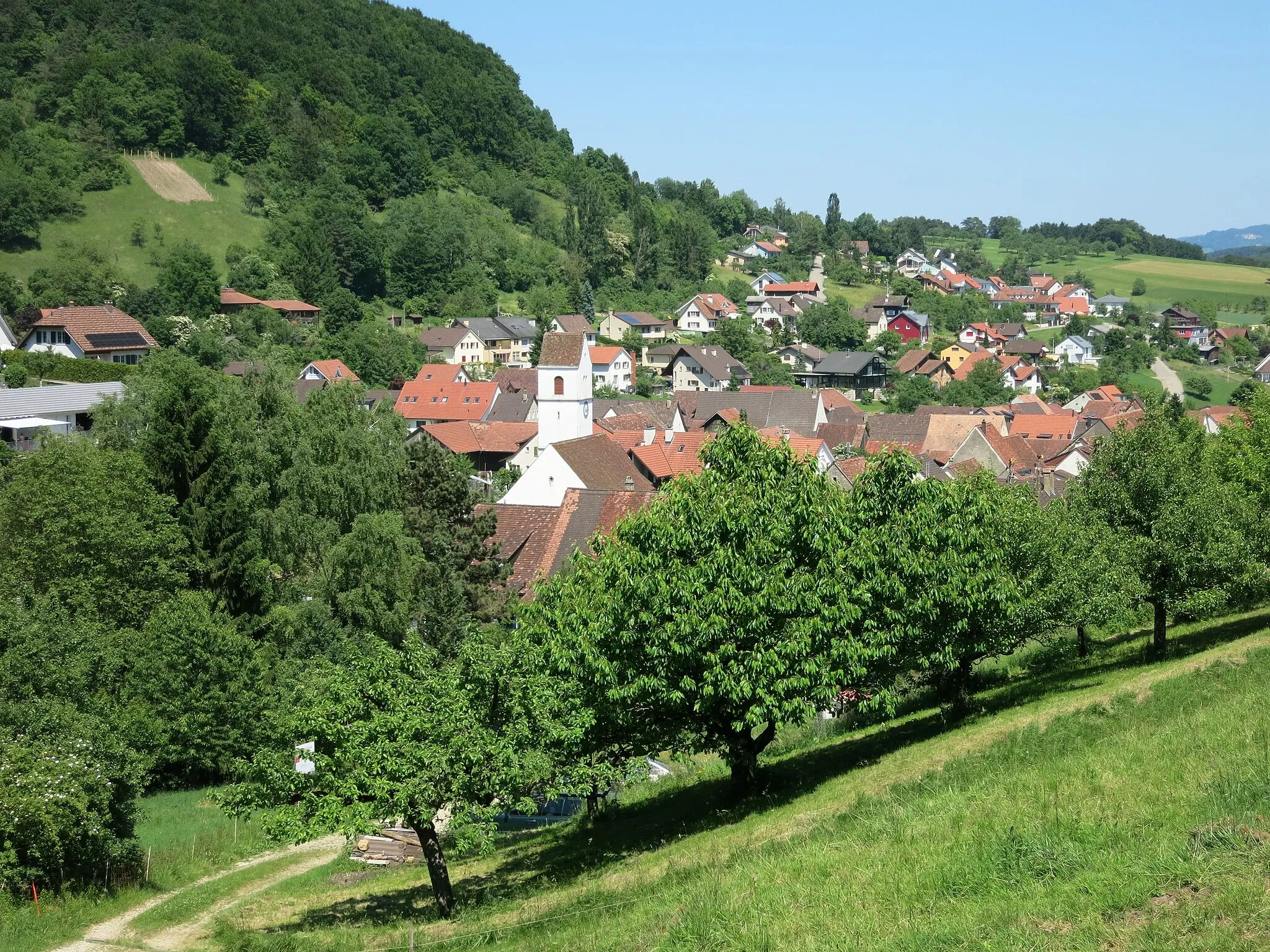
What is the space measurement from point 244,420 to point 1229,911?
35028 millimetres

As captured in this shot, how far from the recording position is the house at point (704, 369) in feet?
375

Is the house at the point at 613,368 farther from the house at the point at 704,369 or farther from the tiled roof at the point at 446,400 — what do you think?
the tiled roof at the point at 446,400

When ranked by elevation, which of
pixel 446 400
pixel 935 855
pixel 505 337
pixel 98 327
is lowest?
pixel 446 400

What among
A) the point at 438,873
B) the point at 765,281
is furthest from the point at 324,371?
the point at 765,281

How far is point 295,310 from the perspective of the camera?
111 m

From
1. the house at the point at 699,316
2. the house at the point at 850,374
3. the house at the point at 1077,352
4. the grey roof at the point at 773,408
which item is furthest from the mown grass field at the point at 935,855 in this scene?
the house at the point at 1077,352

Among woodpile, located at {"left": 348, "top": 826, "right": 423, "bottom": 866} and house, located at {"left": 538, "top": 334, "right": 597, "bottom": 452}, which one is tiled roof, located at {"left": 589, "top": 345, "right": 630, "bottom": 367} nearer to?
house, located at {"left": 538, "top": 334, "right": 597, "bottom": 452}

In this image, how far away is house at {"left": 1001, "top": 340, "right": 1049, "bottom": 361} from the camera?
13912 centimetres

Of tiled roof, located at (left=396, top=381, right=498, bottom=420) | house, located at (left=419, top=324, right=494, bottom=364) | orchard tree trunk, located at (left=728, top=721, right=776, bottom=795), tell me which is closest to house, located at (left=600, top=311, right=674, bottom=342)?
house, located at (left=419, top=324, right=494, bottom=364)

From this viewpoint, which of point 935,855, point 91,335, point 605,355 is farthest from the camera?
point 605,355

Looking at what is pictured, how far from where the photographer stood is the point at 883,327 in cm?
14938

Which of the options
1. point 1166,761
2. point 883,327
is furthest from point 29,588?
Answer: point 883,327

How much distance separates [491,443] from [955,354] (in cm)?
8062

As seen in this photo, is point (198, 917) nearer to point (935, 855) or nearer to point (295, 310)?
point (935, 855)
